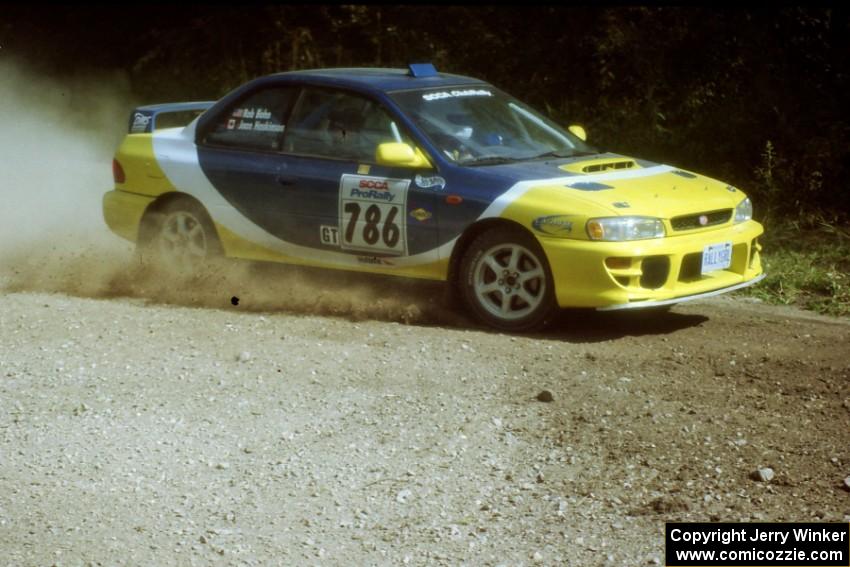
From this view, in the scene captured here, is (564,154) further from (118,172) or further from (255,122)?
(118,172)

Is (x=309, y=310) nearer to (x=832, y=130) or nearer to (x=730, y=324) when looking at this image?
(x=730, y=324)

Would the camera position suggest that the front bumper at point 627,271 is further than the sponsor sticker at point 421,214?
No

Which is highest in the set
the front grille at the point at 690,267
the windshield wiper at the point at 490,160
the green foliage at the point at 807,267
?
the windshield wiper at the point at 490,160

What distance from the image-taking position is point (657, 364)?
7.74 metres

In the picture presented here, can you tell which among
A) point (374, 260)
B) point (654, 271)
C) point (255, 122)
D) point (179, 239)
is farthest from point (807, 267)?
point (179, 239)

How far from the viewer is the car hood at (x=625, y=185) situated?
835 cm

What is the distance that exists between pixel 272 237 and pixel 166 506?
4.06 m

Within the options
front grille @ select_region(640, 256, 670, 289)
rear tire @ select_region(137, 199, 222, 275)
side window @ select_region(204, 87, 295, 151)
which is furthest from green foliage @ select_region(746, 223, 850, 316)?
rear tire @ select_region(137, 199, 222, 275)

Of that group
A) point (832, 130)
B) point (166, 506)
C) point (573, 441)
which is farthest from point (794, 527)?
point (832, 130)

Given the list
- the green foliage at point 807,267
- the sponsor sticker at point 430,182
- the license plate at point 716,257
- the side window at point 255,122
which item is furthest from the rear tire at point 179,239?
the green foliage at point 807,267

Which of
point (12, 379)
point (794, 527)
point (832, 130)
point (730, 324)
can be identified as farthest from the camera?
point (832, 130)

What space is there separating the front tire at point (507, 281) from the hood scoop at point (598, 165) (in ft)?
2.20

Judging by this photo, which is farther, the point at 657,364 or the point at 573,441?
the point at 657,364

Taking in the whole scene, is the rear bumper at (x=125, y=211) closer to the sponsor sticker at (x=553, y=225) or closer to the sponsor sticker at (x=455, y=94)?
the sponsor sticker at (x=455, y=94)
